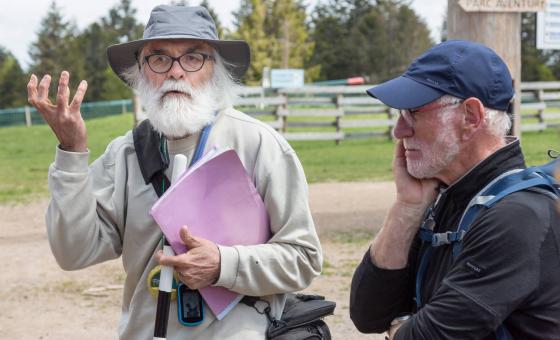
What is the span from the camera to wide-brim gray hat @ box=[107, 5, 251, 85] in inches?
113

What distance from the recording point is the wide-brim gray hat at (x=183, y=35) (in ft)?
9.42

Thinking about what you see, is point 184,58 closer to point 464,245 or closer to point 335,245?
point 464,245

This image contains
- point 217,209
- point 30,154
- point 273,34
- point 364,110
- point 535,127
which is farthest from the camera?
point 273,34

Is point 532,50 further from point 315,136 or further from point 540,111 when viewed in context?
point 540,111

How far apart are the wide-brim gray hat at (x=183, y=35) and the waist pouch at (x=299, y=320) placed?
892 mm

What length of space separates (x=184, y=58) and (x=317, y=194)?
28.0 feet

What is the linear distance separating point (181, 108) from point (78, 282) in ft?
14.9

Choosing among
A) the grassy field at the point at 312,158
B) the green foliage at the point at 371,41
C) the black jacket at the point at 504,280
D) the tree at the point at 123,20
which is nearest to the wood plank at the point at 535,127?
the grassy field at the point at 312,158

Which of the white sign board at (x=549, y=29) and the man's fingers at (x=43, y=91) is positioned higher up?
the white sign board at (x=549, y=29)

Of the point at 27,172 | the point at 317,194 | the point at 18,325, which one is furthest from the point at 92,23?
the point at 18,325

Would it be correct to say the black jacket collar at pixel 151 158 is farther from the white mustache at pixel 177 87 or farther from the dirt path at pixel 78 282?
the dirt path at pixel 78 282

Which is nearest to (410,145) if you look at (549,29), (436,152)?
(436,152)

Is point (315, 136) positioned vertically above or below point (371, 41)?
below

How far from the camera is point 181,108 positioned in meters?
2.84
